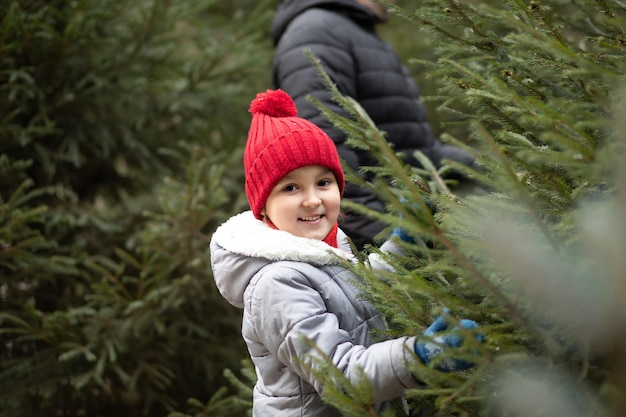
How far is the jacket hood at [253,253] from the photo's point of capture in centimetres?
199

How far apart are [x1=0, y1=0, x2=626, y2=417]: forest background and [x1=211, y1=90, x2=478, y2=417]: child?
145 millimetres

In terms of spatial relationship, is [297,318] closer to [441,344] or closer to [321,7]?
[441,344]

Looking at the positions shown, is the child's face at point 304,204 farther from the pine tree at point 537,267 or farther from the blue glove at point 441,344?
the blue glove at point 441,344

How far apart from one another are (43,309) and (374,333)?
308 cm

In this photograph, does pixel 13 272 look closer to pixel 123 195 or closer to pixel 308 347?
pixel 123 195

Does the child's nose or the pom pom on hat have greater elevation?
the pom pom on hat

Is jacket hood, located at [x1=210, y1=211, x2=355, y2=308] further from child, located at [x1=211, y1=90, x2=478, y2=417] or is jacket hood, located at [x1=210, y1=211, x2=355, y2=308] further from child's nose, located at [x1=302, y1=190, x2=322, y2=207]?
child's nose, located at [x1=302, y1=190, x2=322, y2=207]

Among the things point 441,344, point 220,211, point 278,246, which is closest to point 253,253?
point 278,246

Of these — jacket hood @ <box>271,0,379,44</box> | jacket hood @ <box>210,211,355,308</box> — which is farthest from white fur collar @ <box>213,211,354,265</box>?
jacket hood @ <box>271,0,379,44</box>

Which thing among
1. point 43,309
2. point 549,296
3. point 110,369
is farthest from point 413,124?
point 43,309

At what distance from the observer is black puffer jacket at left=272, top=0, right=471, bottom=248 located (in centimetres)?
299

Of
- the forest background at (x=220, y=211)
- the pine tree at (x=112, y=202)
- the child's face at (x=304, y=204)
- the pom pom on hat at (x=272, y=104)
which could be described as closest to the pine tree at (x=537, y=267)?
the forest background at (x=220, y=211)

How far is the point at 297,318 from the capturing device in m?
1.82

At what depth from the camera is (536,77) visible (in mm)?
2188
